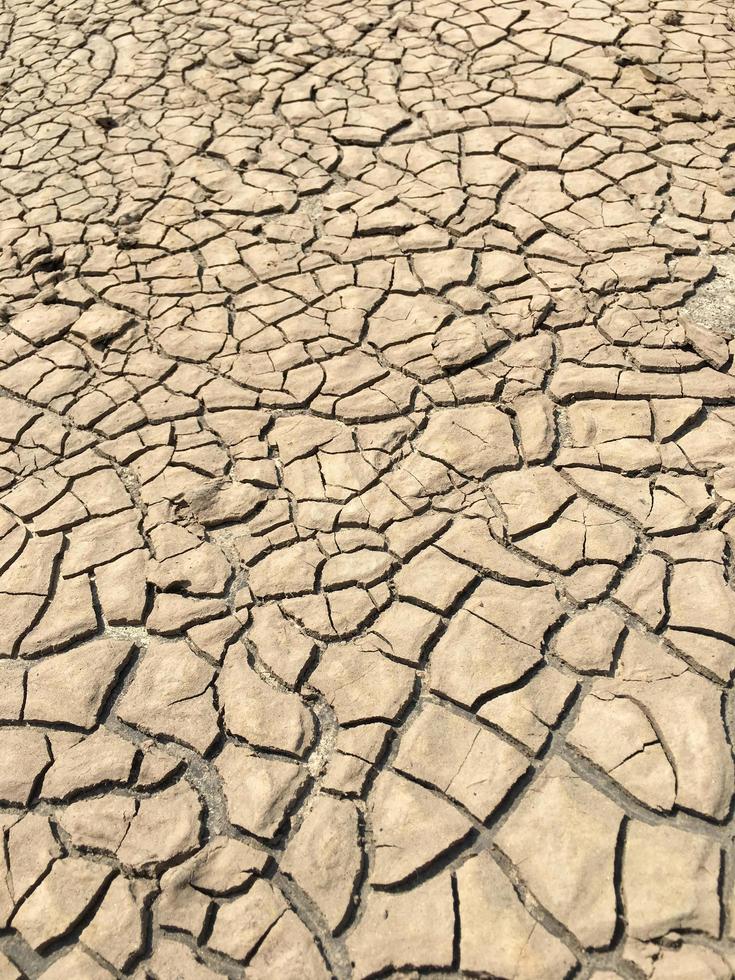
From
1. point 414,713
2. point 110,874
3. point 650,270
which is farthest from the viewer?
point 650,270

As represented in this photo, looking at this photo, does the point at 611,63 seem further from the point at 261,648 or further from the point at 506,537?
the point at 261,648

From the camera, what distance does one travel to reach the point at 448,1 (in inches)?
181

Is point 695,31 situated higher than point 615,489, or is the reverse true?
point 695,31

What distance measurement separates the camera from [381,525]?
225 cm

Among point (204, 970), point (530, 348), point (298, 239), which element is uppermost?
point (298, 239)

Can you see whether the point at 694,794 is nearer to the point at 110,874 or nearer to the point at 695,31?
the point at 110,874

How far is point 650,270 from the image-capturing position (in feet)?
9.37

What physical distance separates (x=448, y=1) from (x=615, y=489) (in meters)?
3.60

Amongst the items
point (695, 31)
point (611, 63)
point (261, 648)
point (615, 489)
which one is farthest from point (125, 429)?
point (695, 31)

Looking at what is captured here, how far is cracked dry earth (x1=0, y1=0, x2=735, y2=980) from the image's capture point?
1602 millimetres

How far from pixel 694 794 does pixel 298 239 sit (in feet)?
8.04

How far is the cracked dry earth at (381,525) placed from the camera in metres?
1.60

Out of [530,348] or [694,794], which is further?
[530,348]

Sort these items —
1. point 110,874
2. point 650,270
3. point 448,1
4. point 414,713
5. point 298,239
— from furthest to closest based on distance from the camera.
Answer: point 448,1 < point 298,239 < point 650,270 < point 414,713 < point 110,874
